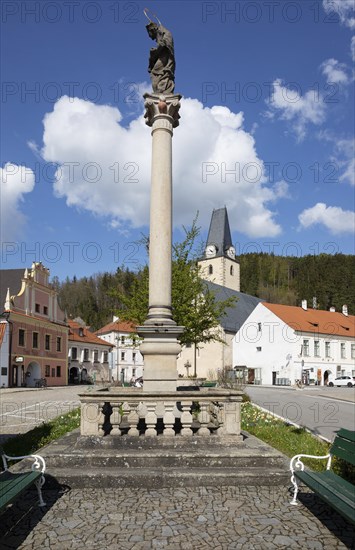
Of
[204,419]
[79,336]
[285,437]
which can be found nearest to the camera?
[204,419]

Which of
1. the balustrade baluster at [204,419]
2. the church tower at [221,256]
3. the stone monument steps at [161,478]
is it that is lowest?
the stone monument steps at [161,478]

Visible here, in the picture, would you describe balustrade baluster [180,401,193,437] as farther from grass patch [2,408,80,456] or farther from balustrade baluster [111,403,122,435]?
grass patch [2,408,80,456]

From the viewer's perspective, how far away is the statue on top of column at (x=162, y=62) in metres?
11.0

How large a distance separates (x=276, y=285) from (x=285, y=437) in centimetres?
9282

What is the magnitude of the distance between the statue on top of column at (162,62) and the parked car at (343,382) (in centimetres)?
4043

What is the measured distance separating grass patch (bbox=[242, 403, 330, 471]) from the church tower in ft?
186

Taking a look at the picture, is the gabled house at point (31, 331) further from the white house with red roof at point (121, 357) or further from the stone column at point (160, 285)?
the stone column at point (160, 285)

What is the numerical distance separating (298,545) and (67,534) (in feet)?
7.30

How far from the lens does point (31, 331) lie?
4150cm

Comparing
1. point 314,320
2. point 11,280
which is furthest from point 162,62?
point 314,320

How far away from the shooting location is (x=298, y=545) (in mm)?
4473

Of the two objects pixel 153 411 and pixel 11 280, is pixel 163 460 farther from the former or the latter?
pixel 11 280

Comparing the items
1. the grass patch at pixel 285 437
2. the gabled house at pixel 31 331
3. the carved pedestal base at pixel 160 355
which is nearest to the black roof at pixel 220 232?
the gabled house at pixel 31 331

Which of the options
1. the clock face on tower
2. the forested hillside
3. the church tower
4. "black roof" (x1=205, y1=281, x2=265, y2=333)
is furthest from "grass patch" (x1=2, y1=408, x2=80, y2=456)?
the forested hillside
